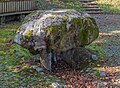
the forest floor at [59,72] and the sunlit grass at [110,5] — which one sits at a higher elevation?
the sunlit grass at [110,5]

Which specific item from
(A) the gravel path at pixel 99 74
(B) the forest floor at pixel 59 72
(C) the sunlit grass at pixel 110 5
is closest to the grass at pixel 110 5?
(C) the sunlit grass at pixel 110 5

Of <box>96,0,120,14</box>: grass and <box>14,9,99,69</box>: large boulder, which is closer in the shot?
<box>14,9,99,69</box>: large boulder

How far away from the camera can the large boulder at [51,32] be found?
21.4ft

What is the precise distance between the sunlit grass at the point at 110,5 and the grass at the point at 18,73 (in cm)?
1277

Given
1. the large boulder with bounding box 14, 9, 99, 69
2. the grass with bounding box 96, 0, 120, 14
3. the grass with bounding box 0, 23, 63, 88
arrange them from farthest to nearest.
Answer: the grass with bounding box 96, 0, 120, 14 < the large boulder with bounding box 14, 9, 99, 69 < the grass with bounding box 0, 23, 63, 88

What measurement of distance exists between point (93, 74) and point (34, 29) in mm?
1940

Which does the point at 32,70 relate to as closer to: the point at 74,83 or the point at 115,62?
the point at 74,83

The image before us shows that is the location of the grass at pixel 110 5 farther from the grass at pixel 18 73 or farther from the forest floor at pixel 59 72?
the grass at pixel 18 73

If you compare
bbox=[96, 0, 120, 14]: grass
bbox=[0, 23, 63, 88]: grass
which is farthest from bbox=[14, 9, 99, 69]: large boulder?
bbox=[96, 0, 120, 14]: grass

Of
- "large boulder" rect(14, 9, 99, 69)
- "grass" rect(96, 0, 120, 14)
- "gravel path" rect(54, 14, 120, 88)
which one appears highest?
"grass" rect(96, 0, 120, 14)

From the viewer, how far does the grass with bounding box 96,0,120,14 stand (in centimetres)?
2034

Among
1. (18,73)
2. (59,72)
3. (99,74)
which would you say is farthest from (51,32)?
(99,74)

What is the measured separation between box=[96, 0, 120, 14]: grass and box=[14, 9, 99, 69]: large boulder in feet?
44.0

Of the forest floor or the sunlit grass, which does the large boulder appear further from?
the sunlit grass
